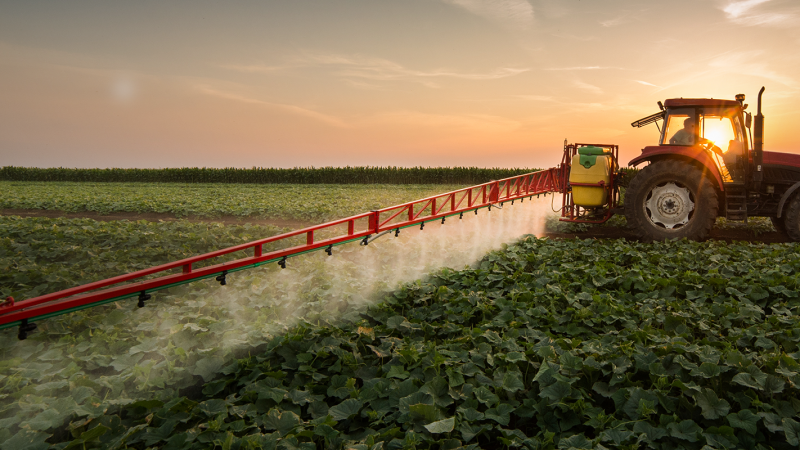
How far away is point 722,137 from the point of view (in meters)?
8.17

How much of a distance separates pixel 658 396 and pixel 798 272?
4.44 meters

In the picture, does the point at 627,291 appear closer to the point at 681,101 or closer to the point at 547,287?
the point at 547,287

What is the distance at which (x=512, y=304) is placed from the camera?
5.10 meters

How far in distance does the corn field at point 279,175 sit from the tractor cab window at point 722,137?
29.5 meters

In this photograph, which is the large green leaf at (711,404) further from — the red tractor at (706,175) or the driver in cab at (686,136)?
the driver in cab at (686,136)

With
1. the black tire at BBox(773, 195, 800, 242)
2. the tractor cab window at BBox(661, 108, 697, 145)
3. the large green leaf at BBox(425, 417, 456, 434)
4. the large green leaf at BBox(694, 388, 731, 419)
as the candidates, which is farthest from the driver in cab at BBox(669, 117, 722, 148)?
the large green leaf at BBox(425, 417, 456, 434)

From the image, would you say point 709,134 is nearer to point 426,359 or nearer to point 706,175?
point 706,175

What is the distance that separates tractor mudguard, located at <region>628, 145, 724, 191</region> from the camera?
7.75 metres

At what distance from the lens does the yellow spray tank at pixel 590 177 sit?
8.77m

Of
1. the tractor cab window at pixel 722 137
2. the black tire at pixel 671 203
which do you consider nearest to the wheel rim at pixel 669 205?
the black tire at pixel 671 203

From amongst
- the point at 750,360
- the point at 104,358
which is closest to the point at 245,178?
the point at 104,358

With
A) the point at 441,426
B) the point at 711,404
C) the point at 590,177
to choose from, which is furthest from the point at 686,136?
the point at 441,426

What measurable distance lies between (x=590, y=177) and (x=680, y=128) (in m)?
1.81

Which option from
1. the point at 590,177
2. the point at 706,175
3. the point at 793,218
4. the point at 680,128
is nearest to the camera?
the point at 706,175
